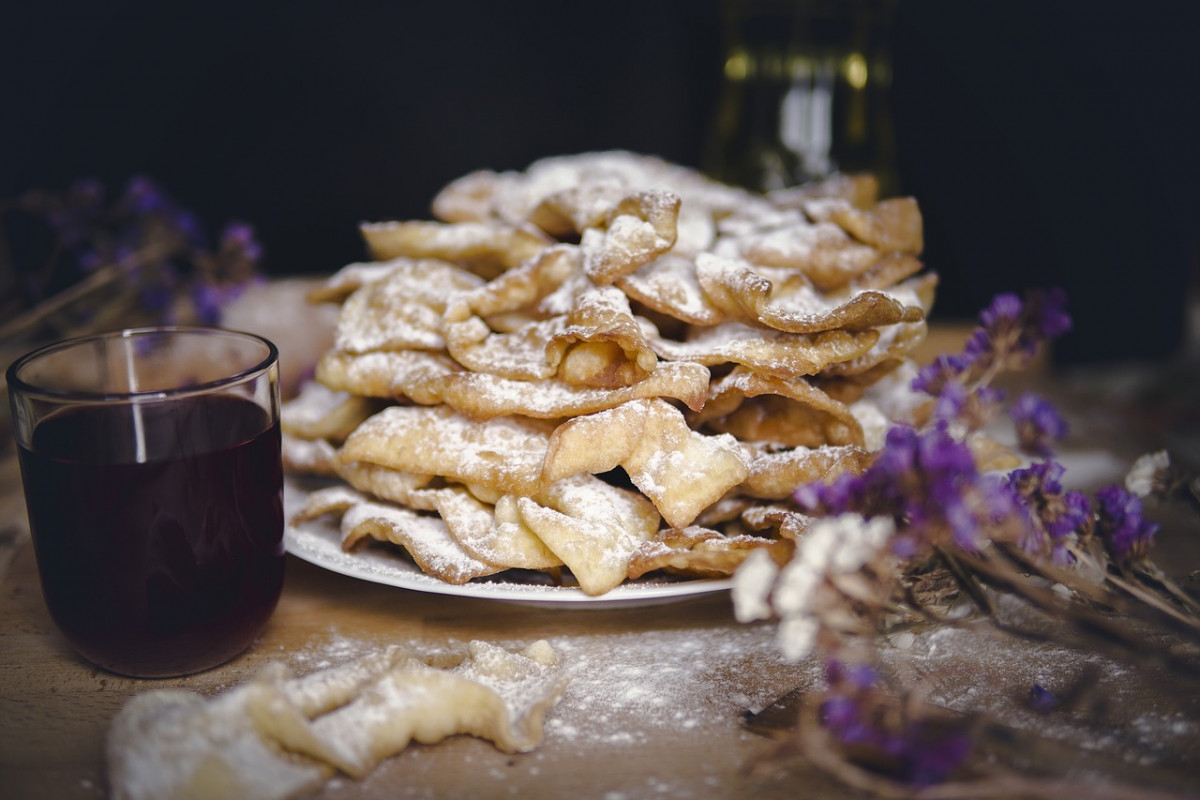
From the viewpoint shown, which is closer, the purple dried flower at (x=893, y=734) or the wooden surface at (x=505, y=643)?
the purple dried flower at (x=893, y=734)

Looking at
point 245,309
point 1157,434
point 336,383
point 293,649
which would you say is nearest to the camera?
point 293,649

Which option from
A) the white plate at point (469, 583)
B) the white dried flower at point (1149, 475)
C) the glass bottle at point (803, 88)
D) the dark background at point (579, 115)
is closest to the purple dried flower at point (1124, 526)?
the white dried flower at point (1149, 475)

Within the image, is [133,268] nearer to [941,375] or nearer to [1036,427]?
[941,375]

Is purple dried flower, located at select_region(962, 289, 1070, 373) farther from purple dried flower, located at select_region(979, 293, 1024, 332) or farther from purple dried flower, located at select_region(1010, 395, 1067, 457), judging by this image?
purple dried flower, located at select_region(1010, 395, 1067, 457)

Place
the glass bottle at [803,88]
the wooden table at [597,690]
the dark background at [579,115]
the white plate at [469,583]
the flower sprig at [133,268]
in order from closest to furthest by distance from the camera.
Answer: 1. the wooden table at [597,690]
2. the white plate at [469,583]
3. the flower sprig at [133,268]
4. the glass bottle at [803,88]
5. the dark background at [579,115]

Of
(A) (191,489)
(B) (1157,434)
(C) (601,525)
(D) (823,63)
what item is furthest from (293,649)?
(D) (823,63)

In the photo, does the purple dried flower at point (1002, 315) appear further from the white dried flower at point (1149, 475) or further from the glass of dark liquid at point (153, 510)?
the glass of dark liquid at point (153, 510)

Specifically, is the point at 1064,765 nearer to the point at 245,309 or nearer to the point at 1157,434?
the point at 1157,434
